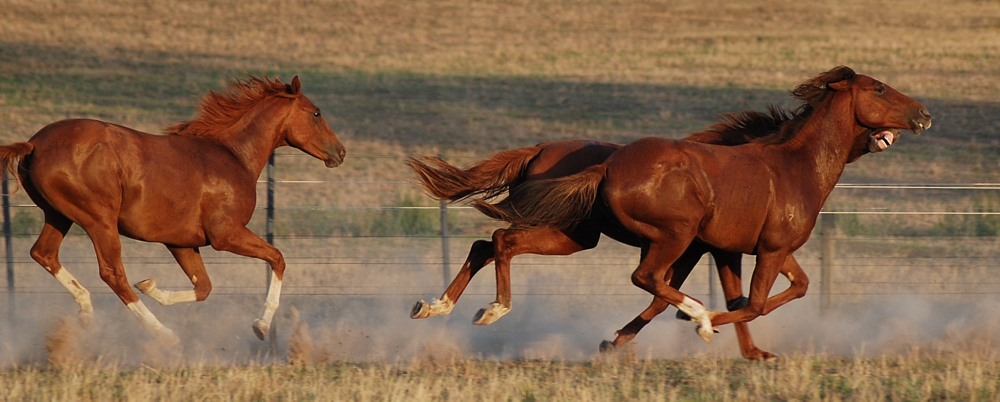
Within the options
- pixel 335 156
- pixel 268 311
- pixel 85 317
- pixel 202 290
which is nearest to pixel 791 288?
pixel 335 156

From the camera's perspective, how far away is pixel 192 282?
731 cm

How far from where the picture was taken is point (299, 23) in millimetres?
32531

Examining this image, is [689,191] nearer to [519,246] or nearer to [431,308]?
[519,246]

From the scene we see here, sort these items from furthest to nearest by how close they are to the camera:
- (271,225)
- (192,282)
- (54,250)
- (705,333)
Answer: (271,225) → (192,282) → (54,250) → (705,333)

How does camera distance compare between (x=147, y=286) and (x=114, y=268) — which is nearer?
(x=114, y=268)

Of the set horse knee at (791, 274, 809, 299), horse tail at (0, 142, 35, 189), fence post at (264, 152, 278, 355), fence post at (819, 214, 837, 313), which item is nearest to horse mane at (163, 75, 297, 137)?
fence post at (264, 152, 278, 355)

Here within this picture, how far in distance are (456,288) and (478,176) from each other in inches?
30.0

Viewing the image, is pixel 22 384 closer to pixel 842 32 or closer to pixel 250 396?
pixel 250 396

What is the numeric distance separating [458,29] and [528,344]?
80.8 feet

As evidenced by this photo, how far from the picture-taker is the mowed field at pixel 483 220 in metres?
6.29

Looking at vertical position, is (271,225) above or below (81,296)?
above

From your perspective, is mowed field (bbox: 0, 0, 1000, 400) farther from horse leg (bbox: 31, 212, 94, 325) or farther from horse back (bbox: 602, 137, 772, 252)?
horse back (bbox: 602, 137, 772, 252)

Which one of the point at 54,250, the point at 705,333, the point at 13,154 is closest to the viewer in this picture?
the point at 13,154

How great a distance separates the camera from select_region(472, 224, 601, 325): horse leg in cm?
691
